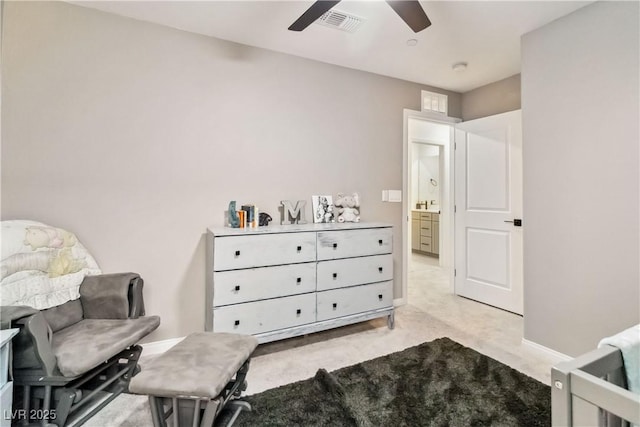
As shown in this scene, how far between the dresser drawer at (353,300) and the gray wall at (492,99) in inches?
92.4

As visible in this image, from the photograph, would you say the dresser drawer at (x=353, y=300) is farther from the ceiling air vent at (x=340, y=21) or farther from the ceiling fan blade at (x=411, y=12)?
the ceiling air vent at (x=340, y=21)

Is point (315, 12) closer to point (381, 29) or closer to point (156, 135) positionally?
point (381, 29)

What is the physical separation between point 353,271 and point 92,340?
1788 mm

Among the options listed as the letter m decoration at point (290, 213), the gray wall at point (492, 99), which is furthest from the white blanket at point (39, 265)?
the gray wall at point (492, 99)

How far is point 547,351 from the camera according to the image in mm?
2330

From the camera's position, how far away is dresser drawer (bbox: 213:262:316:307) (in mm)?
2143

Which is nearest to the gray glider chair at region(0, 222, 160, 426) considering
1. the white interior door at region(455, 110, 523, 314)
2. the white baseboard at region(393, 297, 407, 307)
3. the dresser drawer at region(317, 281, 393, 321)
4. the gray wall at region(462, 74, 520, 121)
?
the dresser drawer at region(317, 281, 393, 321)

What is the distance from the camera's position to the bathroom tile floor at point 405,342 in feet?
7.06

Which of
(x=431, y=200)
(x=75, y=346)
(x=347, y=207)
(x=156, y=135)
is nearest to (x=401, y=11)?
(x=347, y=207)

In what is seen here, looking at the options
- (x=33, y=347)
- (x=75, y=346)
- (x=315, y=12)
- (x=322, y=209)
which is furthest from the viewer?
(x=322, y=209)

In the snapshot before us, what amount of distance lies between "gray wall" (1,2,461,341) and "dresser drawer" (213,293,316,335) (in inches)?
20.4

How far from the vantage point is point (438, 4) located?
210cm

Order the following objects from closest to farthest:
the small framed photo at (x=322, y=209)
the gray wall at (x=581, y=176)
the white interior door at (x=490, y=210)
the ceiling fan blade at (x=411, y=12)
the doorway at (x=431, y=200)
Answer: the ceiling fan blade at (x=411, y=12) → the gray wall at (x=581, y=176) → the small framed photo at (x=322, y=209) → the white interior door at (x=490, y=210) → the doorway at (x=431, y=200)

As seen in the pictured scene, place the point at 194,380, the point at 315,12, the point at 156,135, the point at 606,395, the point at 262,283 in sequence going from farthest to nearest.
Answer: the point at 156,135, the point at 262,283, the point at 315,12, the point at 194,380, the point at 606,395
